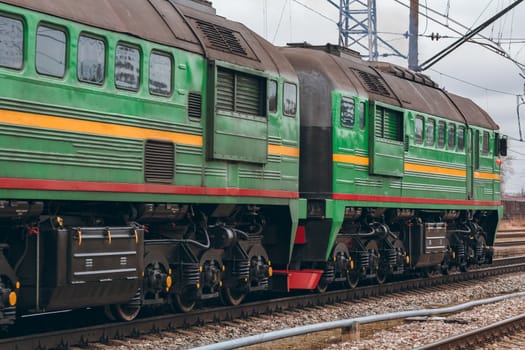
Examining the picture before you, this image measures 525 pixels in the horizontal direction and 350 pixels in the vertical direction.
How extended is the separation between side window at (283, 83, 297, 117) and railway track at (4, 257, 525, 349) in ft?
11.7

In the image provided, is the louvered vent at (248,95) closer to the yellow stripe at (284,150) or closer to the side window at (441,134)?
the yellow stripe at (284,150)

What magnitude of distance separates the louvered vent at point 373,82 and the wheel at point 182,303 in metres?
7.40

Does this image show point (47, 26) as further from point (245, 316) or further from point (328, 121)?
point (328, 121)

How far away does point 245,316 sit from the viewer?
1775cm

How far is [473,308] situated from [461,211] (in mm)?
8842

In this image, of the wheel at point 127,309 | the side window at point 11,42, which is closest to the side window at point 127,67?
the side window at point 11,42

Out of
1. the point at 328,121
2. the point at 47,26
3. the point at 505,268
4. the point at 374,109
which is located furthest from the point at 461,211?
the point at 47,26

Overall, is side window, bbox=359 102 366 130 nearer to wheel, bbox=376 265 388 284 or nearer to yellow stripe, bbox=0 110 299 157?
wheel, bbox=376 265 388 284

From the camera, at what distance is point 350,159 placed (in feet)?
68.5

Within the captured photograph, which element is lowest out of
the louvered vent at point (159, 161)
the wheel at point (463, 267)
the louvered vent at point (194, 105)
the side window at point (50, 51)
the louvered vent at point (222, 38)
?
the wheel at point (463, 267)

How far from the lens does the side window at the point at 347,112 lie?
20.7 metres

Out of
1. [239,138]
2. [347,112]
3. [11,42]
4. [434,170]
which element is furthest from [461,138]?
[11,42]

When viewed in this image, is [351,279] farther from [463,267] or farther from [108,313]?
[108,313]

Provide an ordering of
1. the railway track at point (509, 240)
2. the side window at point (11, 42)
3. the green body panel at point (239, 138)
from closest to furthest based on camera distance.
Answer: the side window at point (11, 42) < the green body panel at point (239, 138) < the railway track at point (509, 240)
